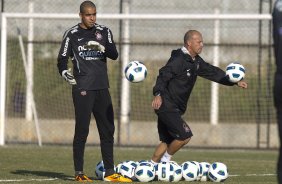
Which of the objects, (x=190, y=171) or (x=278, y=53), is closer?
(x=278, y=53)

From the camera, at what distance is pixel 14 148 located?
62.8ft

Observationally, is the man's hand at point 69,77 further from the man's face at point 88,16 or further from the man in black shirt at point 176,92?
the man in black shirt at point 176,92

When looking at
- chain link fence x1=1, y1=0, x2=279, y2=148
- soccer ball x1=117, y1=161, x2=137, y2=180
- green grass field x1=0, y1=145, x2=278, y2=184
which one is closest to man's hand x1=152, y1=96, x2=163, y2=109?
soccer ball x1=117, y1=161, x2=137, y2=180

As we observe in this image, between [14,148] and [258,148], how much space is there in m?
6.03

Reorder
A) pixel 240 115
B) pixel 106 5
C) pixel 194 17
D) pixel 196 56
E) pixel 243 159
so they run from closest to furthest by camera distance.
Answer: pixel 196 56 → pixel 243 159 → pixel 194 17 → pixel 106 5 → pixel 240 115

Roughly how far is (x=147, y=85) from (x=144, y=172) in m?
13.4

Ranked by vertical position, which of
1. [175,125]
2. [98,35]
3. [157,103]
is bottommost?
[175,125]

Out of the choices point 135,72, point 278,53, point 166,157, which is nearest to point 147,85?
point 166,157

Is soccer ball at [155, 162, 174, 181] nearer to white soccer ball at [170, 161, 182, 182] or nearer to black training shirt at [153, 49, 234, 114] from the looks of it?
white soccer ball at [170, 161, 182, 182]

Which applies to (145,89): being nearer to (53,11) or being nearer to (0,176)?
(53,11)

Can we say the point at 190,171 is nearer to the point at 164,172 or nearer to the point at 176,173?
the point at 176,173

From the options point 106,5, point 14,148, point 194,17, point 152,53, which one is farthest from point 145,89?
point 14,148

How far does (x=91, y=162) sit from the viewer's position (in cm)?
1574

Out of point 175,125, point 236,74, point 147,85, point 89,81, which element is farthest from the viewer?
point 147,85
